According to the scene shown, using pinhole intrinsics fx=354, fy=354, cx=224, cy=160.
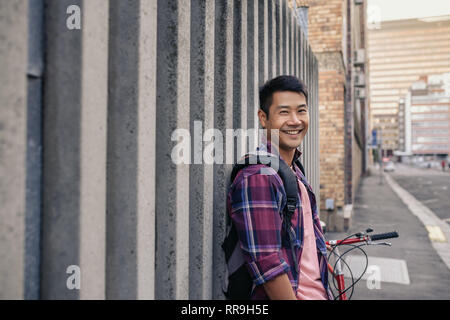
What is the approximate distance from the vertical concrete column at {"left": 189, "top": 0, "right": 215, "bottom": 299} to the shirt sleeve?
24cm

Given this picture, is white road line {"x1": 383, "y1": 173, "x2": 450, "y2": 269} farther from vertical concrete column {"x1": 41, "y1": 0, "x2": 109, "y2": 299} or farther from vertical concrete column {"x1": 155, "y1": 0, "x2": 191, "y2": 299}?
vertical concrete column {"x1": 41, "y1": 0, "x2": 109, "y2": 299}

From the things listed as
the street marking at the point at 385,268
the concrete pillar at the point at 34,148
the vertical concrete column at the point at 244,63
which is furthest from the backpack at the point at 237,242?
the street marking at the point at 385,268

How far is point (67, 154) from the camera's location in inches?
42.5

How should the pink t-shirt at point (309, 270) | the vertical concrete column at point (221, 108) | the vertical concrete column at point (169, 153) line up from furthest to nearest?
1. the vertical concrete column at point (221, 108)
2. the pink t-shirt at point (309, 270)
3. the vertical concrete column at point (169, 153)

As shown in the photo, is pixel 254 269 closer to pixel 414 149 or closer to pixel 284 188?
pixel 284 188

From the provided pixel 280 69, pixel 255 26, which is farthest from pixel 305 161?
pixel 255 26

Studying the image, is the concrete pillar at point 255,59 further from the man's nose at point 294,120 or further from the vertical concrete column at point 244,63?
the man's nose at point 294,120

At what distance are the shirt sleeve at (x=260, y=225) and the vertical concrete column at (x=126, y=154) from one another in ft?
1.57

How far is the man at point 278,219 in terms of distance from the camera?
1572 millimetres

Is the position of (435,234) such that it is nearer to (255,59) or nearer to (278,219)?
(255,59)

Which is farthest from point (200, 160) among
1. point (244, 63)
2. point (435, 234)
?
point (435, 234)

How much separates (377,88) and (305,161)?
188885 millimetres

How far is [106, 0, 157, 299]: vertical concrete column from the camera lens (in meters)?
1.28
